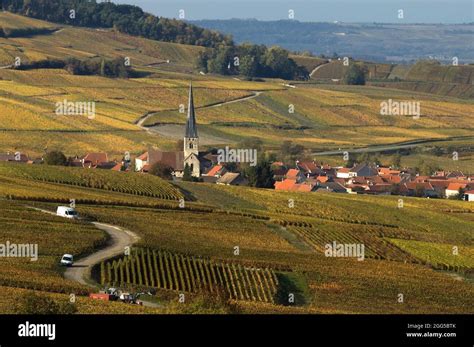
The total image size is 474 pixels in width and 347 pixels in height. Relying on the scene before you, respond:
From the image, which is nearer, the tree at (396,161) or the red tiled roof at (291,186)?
the red tiled roof at (291,186)

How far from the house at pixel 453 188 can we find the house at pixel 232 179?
15.1 m

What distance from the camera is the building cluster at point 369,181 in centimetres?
8731

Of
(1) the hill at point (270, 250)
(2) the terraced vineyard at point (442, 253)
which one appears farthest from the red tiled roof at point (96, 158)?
(2) the terraced vineyard at point (442, 253)

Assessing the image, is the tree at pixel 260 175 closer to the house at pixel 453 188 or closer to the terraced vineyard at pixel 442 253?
the house at pixel 453 188

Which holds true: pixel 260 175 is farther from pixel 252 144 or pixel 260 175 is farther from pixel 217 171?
pixel 252 144

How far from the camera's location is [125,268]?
39719 mm

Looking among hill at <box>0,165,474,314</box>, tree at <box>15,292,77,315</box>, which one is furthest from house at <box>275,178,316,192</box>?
tree at <box>15,292,77,315</box>

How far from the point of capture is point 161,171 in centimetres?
8494

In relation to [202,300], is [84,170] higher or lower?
lower

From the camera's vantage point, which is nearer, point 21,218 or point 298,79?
point 21,218

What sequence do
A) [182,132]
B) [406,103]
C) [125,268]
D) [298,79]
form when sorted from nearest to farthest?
[125,268] → [182,132] → [406,103] → [298,79]
